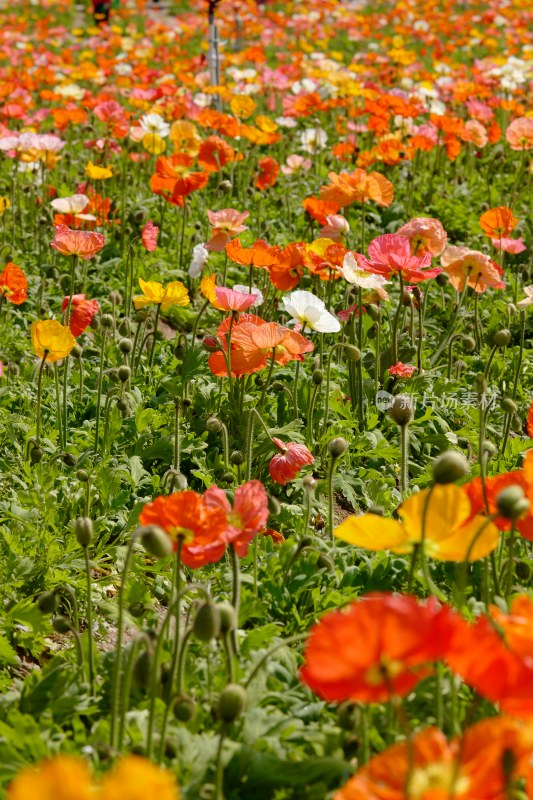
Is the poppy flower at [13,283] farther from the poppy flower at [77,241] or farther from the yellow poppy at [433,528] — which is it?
the yellow poppy at [433,528]

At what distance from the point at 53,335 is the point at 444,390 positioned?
157 centimetres

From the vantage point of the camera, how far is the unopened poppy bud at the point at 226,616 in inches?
73.4

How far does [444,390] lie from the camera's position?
3.94m

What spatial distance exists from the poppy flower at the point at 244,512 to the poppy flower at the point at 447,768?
0.73 metres

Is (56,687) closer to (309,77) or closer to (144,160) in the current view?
(144,160)

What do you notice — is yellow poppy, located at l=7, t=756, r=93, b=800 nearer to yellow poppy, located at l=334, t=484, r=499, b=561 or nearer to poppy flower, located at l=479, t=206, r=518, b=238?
yellow poppy, located at l=334, t=484, r=499, b=561

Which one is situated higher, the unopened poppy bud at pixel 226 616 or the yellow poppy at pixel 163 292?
the unopened poppy bud at pixel 226 616

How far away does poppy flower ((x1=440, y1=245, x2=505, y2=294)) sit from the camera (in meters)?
3.78

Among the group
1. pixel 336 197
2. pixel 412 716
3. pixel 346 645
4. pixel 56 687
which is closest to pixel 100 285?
pixel 336 197

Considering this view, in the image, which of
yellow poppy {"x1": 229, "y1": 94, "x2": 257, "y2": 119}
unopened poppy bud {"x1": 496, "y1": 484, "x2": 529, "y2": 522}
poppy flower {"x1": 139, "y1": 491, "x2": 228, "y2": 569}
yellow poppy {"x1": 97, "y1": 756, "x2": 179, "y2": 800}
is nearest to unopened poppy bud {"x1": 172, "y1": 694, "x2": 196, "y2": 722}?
poppy flower {"x1": 139, "y1": 491, "x2": 228, "y2": 569}

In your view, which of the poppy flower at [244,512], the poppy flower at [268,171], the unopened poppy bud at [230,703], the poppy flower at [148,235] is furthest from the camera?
the poppy flower at [268,171]

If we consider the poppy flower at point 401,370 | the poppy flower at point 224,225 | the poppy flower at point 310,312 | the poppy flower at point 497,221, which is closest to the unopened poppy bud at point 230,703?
the poppy flower at point 310,312

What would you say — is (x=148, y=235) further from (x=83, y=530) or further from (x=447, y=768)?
(x=447, y=768)

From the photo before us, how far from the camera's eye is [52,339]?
308 cm
